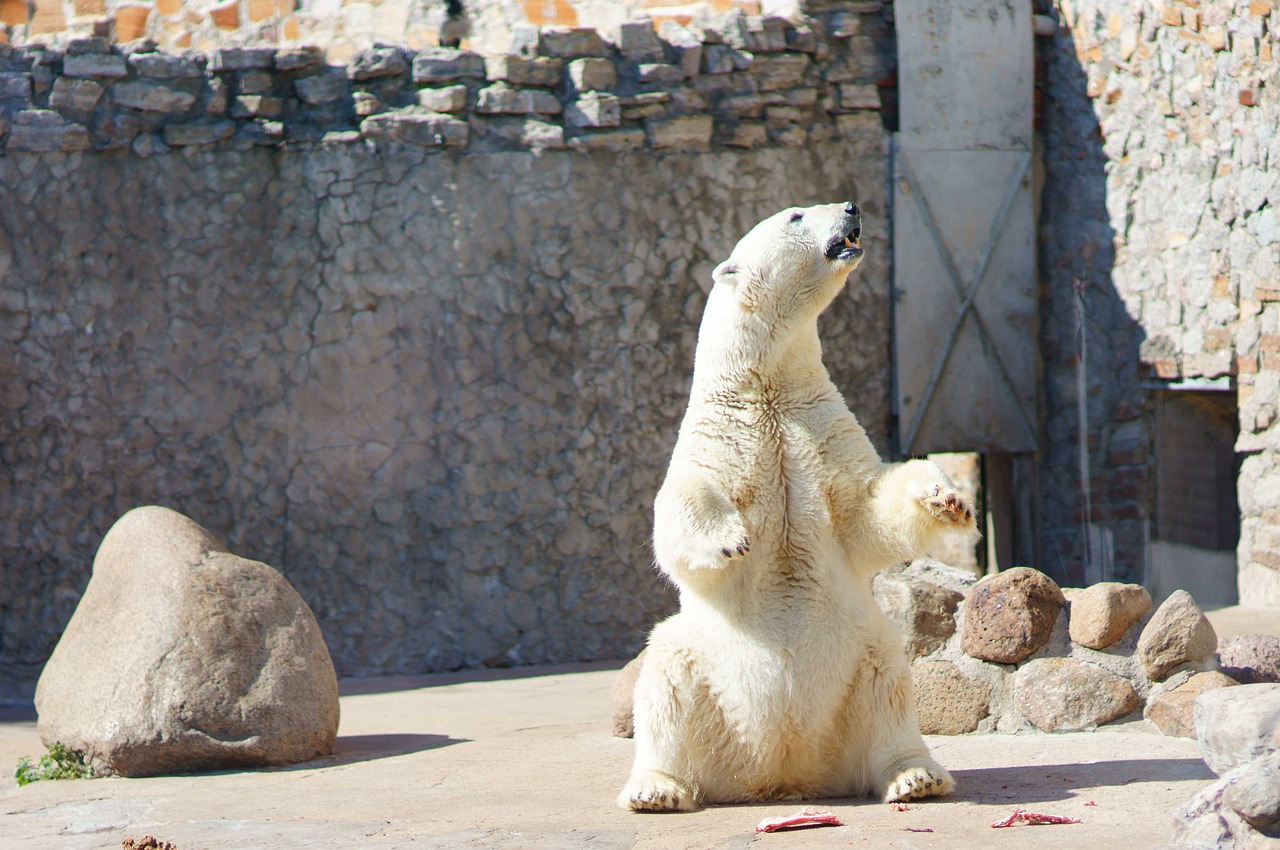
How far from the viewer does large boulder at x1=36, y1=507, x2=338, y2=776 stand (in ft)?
15.9

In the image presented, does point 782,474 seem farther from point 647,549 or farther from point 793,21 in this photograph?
point 793,21

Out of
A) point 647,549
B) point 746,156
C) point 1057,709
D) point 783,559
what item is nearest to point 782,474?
point 783,559

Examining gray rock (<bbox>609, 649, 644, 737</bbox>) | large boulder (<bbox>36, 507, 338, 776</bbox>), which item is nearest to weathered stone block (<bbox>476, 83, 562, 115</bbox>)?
large boulder (<bbox>36, 507, 338, 776</bbox>)

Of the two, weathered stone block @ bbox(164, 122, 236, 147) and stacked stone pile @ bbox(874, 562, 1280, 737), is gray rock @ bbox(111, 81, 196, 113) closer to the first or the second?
weathered stone block @ bbox(164, 122, 236, 147)

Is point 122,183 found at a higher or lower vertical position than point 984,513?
higher

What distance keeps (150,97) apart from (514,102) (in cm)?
208

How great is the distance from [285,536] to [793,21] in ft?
14.5

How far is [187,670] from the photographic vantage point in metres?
4.94

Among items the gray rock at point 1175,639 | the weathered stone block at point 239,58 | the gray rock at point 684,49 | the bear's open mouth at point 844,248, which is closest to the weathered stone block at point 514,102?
the gray rock at point 684,49

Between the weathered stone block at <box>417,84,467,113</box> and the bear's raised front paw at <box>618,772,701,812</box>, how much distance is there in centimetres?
545

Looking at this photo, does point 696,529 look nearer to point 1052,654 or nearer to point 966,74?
point 1052,654

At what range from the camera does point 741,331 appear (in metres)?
3.73

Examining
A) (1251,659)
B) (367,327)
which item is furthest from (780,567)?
(367,327)

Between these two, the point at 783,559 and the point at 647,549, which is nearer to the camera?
the point at 783,559
